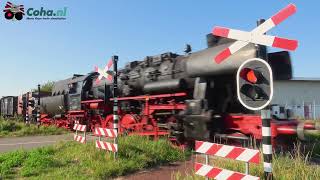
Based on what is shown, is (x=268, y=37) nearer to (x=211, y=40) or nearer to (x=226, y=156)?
(x=226, y=156)

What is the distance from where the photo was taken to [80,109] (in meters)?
20.7

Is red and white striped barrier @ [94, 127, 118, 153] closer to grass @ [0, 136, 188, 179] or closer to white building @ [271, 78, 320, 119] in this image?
grass @ [0, 136, 188, 179]

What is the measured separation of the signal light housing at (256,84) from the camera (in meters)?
5.30

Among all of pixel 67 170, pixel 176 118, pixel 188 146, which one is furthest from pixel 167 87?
pixel 67 170

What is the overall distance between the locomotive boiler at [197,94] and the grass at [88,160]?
3.57 feet

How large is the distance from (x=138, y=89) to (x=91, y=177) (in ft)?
24.7

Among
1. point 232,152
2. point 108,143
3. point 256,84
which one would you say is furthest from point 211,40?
point 256,84

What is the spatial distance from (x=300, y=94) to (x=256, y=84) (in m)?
46.6

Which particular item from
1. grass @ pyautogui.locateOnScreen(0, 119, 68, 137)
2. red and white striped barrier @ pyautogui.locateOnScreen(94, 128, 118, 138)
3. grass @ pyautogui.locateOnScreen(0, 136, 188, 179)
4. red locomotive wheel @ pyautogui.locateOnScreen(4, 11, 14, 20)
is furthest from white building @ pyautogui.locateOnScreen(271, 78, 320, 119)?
red and white striped barrier @ pyautogui.locateOnScreen(94, 128, 118, 138)

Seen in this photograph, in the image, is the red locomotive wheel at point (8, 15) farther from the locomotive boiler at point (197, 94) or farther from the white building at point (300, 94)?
the white building at point (300, 94)

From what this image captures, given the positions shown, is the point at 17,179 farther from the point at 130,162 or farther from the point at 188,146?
the point at 188,146

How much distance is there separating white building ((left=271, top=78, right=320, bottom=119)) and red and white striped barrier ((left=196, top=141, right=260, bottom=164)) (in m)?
40.0

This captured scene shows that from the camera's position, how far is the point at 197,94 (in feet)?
35.2

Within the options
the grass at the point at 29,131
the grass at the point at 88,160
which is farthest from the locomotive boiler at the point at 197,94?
the grass at the point at 29,131
